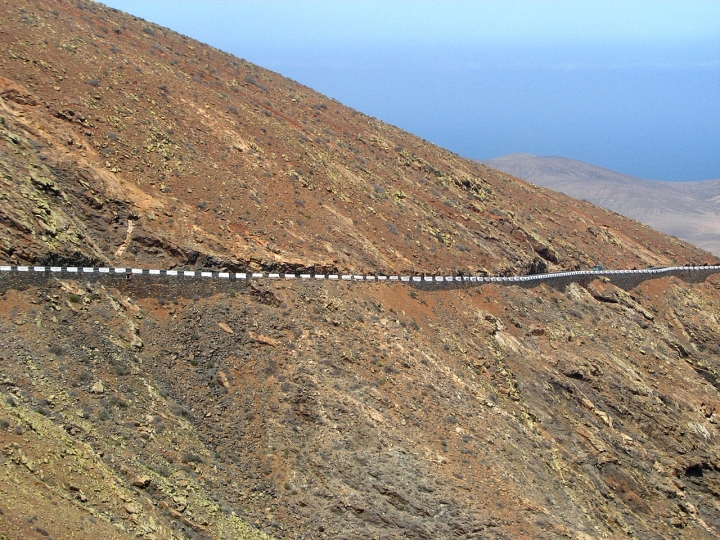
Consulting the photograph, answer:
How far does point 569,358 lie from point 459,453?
37.6ft

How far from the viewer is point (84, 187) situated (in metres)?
29.5

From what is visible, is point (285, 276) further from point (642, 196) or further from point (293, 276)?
point (642, 196)

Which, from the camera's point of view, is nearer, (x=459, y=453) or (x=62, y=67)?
(x=459, y=453)

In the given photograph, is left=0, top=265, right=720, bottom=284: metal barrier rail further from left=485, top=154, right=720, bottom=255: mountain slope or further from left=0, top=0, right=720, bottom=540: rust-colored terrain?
left=485, top=154, right=720, bottom=255: mountain slope

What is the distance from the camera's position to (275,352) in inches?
1066

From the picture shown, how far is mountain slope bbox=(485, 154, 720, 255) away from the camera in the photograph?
149750mm

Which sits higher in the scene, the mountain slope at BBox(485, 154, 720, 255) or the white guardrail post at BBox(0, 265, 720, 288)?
the mountain slope at BBox(485, 154, 720, 255)

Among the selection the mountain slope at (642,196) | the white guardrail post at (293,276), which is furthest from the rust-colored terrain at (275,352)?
the mountain slope at (642,196)

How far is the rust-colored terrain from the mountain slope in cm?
9858

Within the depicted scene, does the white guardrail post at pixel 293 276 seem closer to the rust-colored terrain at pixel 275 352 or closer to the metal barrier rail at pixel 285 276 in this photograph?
the metal barrier rail at pixel 285 276

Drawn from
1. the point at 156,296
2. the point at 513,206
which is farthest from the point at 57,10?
the point at 513,206

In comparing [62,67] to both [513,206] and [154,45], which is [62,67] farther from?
[513,206]

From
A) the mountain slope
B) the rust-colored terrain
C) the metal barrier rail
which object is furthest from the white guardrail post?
the mountain slope

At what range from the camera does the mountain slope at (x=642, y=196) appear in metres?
150
